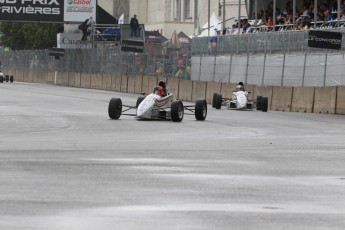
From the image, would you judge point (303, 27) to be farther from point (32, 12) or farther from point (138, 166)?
point (32, 12)

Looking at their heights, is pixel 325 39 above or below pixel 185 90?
above

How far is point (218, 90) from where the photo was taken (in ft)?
152

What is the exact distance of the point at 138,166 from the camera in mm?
14133

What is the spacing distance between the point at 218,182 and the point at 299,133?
39.0 feet

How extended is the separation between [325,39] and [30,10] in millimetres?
46664

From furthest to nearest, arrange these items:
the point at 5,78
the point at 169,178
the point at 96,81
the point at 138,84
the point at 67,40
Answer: the point at 67,40 → the point at 5,78 → the point at 96,81 → the point at 138,84 → the point at 169,178

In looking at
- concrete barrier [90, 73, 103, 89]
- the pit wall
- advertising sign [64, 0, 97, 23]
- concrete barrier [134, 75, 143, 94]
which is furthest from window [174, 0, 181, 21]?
concrete barrier [134, 75, 143, 94]

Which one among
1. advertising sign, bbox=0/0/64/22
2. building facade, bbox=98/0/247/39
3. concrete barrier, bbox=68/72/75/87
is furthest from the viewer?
building facade, bbox=98/0/247/39

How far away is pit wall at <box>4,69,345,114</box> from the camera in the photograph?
36.3 m

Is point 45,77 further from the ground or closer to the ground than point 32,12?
closer to the ground

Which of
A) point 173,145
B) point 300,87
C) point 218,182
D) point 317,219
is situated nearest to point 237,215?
point 317,219

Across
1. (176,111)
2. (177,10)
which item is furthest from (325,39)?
(177,10)

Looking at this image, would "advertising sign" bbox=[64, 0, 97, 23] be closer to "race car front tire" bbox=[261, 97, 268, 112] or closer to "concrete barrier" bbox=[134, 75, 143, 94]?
"concrete barrier" bbox=[134, 75, 143, 94]

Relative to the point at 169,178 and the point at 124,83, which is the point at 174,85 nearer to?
the point at 124,83
